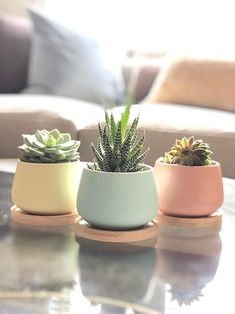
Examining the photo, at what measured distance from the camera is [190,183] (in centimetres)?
103

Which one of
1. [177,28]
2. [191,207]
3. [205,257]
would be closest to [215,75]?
[177,28]

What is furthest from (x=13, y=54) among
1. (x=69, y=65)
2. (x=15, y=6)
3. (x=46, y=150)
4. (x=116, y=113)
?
(x=46, y=150)

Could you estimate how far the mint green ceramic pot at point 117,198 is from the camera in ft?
3.01

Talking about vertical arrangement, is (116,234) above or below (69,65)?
below

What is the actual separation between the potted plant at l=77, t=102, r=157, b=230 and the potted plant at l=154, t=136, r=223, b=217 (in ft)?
0.29

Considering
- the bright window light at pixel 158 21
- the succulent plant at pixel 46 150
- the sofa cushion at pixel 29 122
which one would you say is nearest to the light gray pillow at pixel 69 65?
the bright window light at pixel 158 21

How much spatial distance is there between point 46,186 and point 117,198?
16 cm

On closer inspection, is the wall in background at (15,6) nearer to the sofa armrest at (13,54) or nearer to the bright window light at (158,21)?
the bright window light at (158,21)

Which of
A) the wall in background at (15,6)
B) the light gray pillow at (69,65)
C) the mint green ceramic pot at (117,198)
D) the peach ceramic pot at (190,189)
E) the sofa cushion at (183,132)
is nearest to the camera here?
the mint green ceramic pot at (117,198)

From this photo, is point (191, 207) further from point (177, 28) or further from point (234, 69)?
point (177, 28)

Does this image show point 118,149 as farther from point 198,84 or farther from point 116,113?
point 198,84

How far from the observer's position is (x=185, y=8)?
345 centimetres

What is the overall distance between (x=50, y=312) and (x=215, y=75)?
2.13m

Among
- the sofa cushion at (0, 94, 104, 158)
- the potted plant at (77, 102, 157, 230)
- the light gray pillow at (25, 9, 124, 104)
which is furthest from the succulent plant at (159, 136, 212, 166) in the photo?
the light gray pillow at (25, 9, 124, 104)
